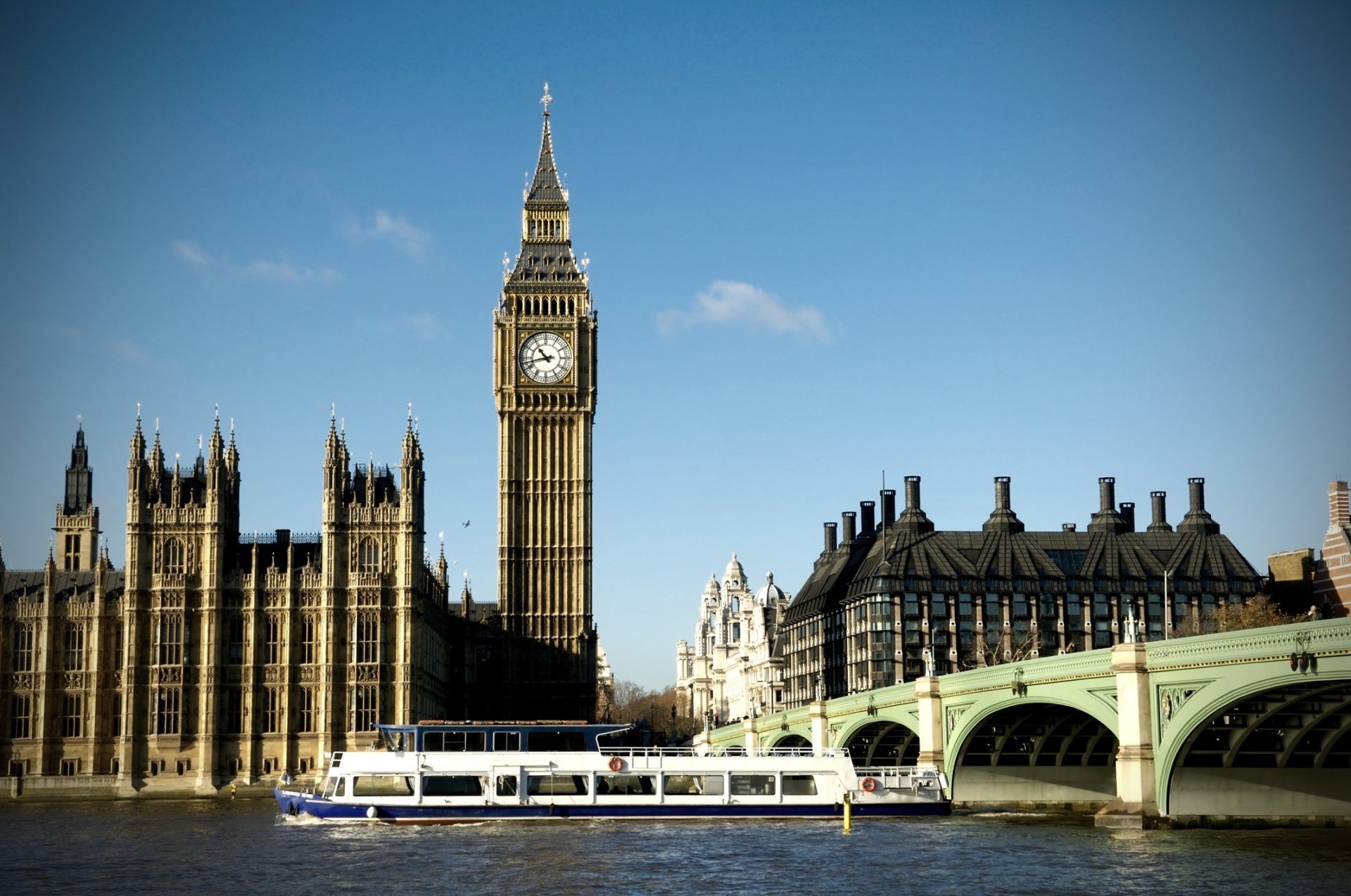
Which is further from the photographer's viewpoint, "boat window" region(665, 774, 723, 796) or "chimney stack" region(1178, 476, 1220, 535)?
"chimney stack" region(1178, 476, 1220, 535)

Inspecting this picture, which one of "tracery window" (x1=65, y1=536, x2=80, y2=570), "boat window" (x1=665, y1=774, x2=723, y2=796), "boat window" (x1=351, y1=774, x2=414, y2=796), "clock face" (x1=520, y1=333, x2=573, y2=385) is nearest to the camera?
"boat window" (x1=351, y1=774, x2=414, y2=796)

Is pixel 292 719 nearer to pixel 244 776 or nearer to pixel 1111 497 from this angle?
pixel 244 776

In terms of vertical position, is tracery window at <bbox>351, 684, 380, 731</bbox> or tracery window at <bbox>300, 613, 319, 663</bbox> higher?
tracery window at <bbox>300, 613, 319, 663</bbox>

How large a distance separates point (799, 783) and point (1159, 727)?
27153mm

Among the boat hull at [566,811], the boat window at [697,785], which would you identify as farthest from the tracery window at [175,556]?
the boat window at [697,785]

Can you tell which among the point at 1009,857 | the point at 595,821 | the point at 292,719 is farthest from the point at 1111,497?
the point at 1009,857

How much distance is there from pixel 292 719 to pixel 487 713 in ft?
80.4

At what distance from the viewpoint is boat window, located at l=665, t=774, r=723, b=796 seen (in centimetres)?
9031

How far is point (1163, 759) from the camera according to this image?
6794 cm

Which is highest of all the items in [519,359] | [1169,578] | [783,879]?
[519,359]

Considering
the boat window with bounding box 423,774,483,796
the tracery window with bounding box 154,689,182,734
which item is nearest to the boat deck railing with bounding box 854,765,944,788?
the boat window with bounding box 423,774,483,796

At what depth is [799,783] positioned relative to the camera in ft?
302

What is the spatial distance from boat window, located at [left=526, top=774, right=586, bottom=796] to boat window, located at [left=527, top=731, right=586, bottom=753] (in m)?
1.48

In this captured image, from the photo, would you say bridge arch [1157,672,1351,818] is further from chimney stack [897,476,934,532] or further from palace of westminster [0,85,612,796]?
chimney stack [897,476,934,532]
